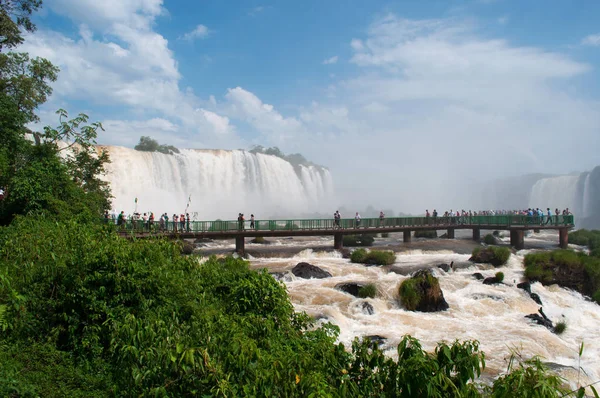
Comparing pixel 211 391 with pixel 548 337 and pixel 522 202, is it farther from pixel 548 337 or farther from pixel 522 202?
pixel 522 202

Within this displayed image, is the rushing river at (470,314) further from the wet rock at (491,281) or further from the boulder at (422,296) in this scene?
the boulder at (422,296)

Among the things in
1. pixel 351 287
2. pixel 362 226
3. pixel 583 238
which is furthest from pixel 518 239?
pixel 351 287

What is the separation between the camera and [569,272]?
18.5 m

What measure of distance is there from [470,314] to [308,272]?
685 centimetres

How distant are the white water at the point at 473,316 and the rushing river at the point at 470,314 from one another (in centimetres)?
2

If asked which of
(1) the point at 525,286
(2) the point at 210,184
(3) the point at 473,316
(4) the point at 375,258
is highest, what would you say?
(2) the point at 210,184

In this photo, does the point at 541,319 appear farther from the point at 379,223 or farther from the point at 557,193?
the point at 557,193

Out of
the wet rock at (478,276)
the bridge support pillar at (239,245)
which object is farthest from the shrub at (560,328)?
the bridge support pillar at (239,245)

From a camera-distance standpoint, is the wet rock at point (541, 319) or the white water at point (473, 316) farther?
the wet rock at point (541, 319)

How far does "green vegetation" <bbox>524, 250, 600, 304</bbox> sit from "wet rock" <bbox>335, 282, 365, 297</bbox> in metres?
7.86

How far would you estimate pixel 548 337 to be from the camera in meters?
12.4

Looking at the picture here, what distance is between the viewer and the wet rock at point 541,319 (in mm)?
13492

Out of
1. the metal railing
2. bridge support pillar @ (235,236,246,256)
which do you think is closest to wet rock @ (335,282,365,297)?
bridge support pillar @ (235,236,246,256)

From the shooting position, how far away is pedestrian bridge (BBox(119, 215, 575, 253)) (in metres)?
25.4
